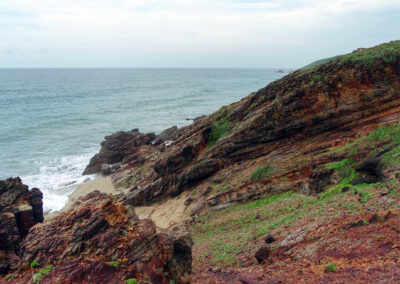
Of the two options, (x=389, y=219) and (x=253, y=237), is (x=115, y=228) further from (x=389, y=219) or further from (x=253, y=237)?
(x=389, y=219)

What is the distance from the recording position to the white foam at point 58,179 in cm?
3309

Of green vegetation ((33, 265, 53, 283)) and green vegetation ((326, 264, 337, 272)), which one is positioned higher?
green vegetation ((33, 265, 53, 283))

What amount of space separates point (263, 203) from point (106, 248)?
13055 mm

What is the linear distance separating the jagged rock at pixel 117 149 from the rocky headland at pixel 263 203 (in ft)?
22.0

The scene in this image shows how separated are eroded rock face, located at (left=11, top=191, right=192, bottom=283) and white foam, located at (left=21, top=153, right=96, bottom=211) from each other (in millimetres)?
20336

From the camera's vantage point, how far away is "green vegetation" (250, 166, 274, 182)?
23.4 meters

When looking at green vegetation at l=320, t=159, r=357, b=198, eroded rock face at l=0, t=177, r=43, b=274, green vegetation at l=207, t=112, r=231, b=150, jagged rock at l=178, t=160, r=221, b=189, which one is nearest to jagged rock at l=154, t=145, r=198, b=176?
jagged rock at l=178, t=160, r=221, b=189

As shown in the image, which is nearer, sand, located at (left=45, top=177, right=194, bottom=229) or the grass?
the grass

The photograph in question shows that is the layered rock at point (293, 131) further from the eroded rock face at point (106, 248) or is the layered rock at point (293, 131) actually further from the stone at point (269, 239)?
the eroded rock face at point (106, 248)

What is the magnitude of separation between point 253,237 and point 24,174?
35458mm

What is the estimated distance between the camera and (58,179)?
3922cm

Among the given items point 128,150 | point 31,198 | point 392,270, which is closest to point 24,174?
point 128,150

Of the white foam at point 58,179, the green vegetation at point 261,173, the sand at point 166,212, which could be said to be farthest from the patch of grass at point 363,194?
the white foam at point 58,179

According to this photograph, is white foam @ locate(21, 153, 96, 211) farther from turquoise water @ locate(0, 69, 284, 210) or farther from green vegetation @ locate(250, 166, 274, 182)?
green vegetation @ locate(250, 166, 274, 182)
